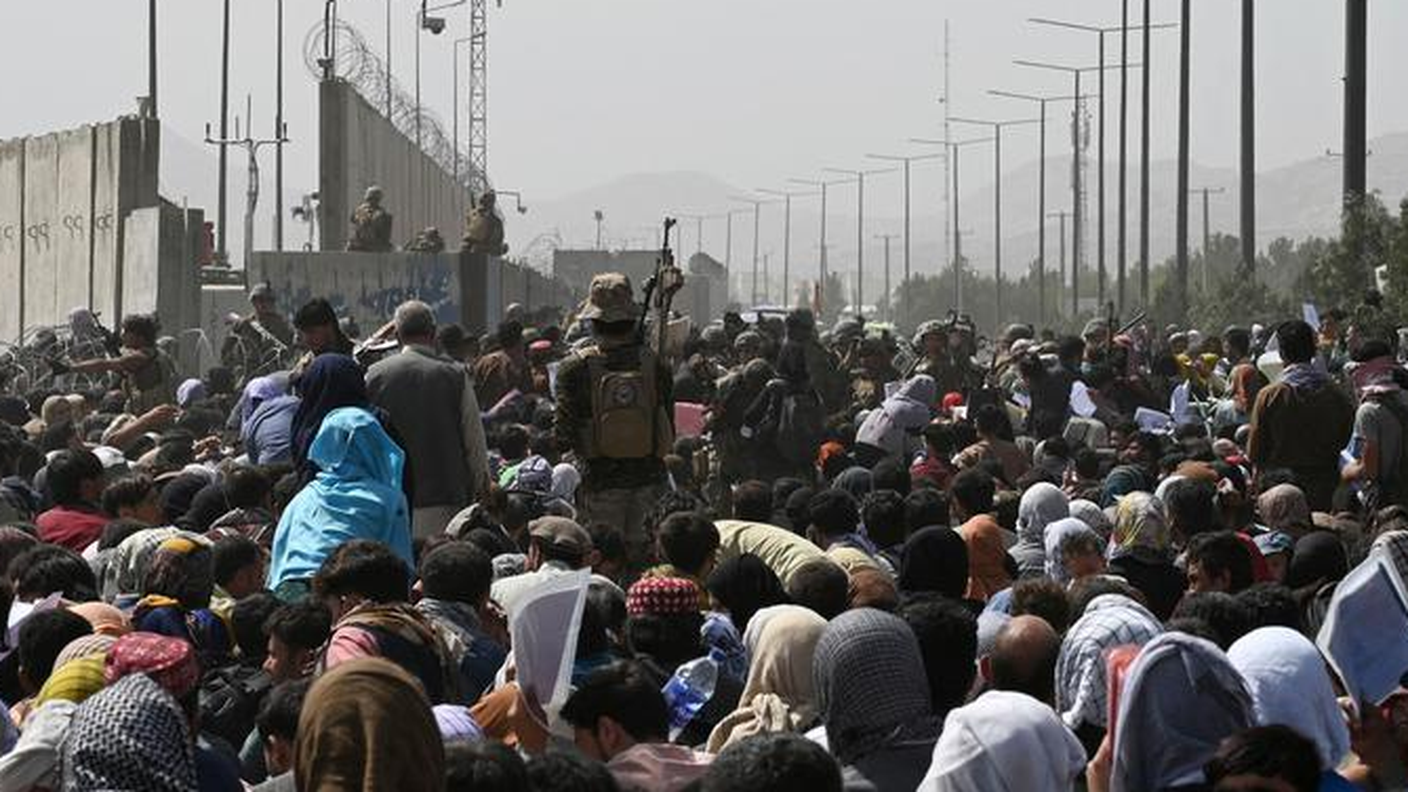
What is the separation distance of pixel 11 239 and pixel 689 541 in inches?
831

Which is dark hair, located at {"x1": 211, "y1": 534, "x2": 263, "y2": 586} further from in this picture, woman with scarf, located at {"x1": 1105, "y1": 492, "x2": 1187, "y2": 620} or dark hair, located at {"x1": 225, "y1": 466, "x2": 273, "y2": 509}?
woman with scarf, located at {"x1": 1105, "y1": 492, "x2": 1187, "y2": 620}

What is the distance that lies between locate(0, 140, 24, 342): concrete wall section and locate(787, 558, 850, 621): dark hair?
71.2 ft

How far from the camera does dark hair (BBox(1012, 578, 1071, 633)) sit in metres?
9.50

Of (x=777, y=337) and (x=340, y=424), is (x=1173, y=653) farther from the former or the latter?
(x=777, y=337)

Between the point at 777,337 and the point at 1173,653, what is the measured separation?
1525 cm

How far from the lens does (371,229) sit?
31.7 metres

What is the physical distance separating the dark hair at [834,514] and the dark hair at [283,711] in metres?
4.35

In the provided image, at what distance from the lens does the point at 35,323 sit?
99.6 ft

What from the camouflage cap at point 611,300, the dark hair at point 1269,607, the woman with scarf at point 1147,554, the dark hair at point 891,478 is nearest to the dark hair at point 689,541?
the woman with scarf at point 1147,554

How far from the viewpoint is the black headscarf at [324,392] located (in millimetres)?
11852

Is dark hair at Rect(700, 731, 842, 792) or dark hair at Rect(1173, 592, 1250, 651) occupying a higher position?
dark hair at Rect(1173, 592, 1250, 651)

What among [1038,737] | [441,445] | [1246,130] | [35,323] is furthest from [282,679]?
[1246,130]

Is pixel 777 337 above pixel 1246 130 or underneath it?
underneath

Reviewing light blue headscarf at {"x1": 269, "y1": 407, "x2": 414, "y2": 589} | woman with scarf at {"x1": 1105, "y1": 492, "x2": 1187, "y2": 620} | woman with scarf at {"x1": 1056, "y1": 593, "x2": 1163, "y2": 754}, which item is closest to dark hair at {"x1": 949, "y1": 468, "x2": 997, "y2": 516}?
woman with scarf at {"x1": 1105, "y1": 492, "x2": 1187, "y2": 620}
